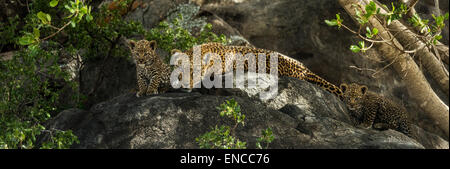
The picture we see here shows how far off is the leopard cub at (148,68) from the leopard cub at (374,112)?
12.5 ft

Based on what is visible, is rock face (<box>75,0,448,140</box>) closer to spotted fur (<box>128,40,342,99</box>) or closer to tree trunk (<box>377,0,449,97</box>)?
tree trunk (<box>377,0,449,97</box>)

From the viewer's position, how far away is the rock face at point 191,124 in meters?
7.14

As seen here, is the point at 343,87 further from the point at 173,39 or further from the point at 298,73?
the point at 173,39

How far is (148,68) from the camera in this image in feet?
29.1

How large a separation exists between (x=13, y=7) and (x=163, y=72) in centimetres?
570

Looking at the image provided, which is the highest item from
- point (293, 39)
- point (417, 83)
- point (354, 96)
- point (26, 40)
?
point (26, 40)

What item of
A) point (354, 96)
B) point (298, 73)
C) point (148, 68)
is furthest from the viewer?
point (298, 73)

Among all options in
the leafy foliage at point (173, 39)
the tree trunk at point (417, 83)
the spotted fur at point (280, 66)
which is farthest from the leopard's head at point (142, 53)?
the tree trunk at point (417, 83)

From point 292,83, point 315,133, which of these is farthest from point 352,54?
point 315,133

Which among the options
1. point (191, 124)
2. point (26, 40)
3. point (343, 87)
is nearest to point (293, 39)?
point (343, 87)

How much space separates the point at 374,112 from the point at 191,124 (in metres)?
4.08

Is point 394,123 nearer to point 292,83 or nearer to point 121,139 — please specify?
point 292,83

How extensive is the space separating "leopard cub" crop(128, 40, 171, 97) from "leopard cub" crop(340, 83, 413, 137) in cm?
380

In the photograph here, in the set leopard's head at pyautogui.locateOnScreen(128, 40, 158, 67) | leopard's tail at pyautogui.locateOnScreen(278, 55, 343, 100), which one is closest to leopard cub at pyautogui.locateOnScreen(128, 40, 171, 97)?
leopard's head at pyautogui.locateOnScreen(128, 40, 158, 67)
